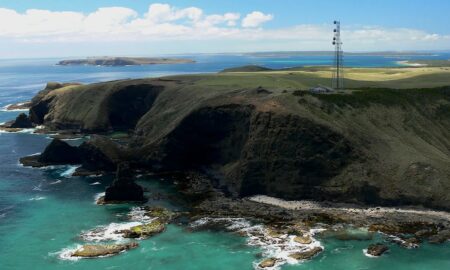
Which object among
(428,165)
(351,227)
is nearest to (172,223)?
(351,227)

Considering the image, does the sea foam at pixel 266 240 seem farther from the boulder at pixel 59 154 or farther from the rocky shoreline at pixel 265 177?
the boulder at pixel 59 154

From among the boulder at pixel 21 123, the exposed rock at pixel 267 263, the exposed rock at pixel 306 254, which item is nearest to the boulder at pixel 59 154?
the boulder at pixel 21 123

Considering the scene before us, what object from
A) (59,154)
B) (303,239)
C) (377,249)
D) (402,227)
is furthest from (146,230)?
(59,154)

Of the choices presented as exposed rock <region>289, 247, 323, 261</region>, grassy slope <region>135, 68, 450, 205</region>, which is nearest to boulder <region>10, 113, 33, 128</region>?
grassy slope <region>135, 68, 450, 205</region>

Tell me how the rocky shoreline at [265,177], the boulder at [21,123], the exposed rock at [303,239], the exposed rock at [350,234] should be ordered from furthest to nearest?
the boulder at [21,123] < the rocky shoreline at [265,177] < the exposed rock at [350,234] < the exposed rock at [303,239]

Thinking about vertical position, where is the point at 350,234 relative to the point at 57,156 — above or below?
below

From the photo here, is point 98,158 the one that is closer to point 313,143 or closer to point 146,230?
point 146,230

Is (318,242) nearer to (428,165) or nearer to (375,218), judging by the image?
(375,218)
